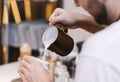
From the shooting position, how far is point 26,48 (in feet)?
4.95

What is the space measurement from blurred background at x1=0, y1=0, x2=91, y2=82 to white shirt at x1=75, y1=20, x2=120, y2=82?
783 mm

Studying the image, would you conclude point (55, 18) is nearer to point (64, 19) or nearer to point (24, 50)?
point (64, 19)

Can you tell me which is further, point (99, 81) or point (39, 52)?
point (39, 52)

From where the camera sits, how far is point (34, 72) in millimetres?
791

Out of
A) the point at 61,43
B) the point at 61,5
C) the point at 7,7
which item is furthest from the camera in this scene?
the point at 61,5

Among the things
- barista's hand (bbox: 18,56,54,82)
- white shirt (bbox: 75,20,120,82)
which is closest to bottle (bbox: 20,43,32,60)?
barista's hand (bbox: 18,56,54,82)

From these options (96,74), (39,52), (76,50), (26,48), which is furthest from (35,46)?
(96,74)

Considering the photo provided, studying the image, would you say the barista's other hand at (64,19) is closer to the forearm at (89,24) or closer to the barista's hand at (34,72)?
the forearm at (89,24)

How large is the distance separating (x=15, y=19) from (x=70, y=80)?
1.88 ft

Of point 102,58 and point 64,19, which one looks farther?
point 64,19

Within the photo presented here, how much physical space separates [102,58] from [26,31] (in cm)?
112

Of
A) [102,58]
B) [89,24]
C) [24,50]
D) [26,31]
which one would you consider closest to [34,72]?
[102,58]

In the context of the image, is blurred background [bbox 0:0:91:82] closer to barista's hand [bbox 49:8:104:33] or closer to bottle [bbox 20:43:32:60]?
bottle [bbox 20:43:32:60]

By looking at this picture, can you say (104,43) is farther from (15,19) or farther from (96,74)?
(15,19)
